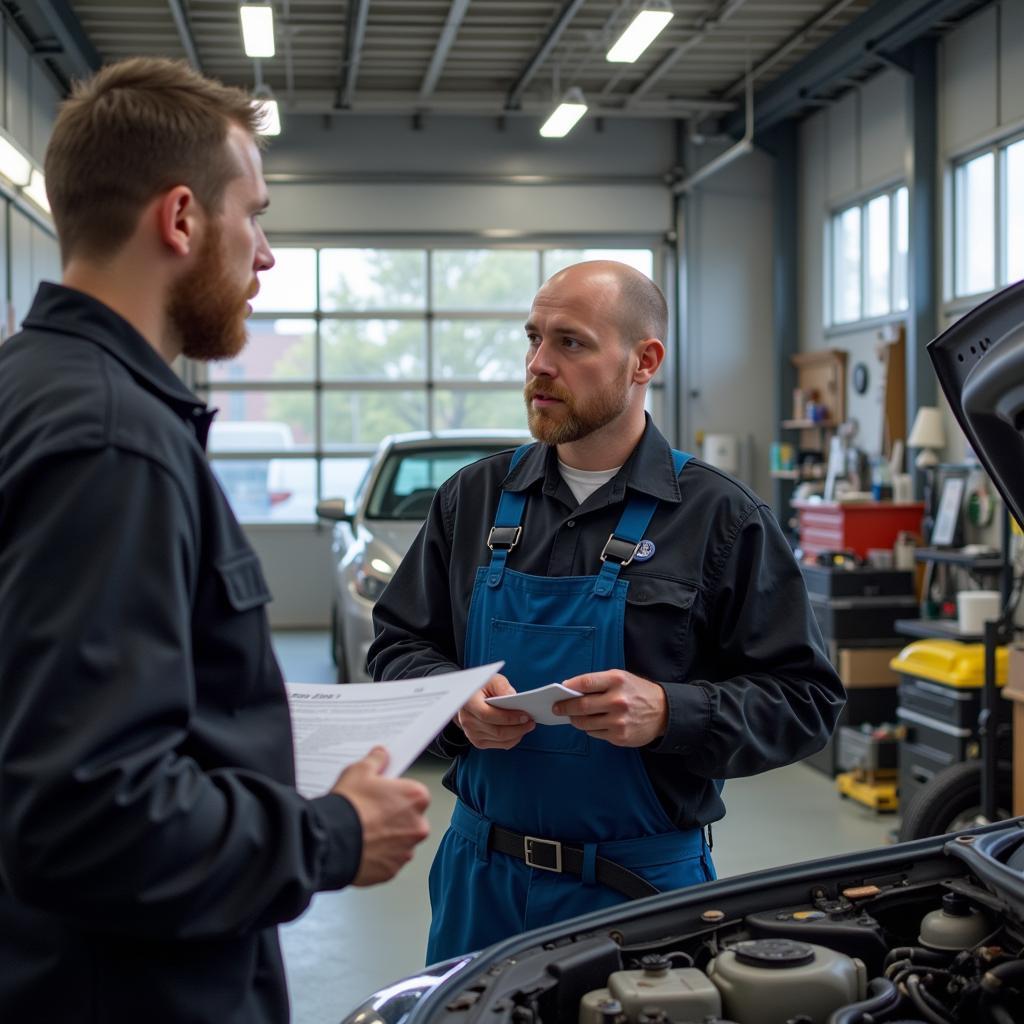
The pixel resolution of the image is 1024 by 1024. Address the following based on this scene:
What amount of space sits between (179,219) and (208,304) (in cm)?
9

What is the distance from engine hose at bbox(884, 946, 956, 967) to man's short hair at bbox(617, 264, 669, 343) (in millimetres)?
1117

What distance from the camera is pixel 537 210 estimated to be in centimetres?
1138

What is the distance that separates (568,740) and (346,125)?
1017 cm

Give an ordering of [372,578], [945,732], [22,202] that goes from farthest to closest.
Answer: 1. [22,202]
2. [372,578]
3. [945,732]

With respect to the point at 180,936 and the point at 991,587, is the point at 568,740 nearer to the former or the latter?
the point at 180,936

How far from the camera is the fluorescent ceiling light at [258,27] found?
703 cm

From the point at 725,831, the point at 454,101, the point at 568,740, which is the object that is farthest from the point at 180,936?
the point at 454,101

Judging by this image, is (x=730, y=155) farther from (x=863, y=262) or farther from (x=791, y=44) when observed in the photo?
(x=863, y=262)

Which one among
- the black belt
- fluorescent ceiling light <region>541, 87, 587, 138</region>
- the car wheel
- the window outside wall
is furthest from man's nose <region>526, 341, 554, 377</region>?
the window outside wall

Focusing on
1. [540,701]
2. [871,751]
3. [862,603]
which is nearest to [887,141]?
[862,603]

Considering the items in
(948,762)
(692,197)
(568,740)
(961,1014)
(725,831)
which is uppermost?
(692,197)

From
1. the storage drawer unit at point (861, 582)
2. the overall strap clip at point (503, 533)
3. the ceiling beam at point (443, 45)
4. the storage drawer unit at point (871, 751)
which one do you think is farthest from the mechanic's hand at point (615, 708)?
the ceiling beam at point (443, 45)

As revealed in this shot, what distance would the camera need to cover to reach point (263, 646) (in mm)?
1240

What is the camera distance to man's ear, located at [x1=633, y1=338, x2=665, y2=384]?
7.37 ft
